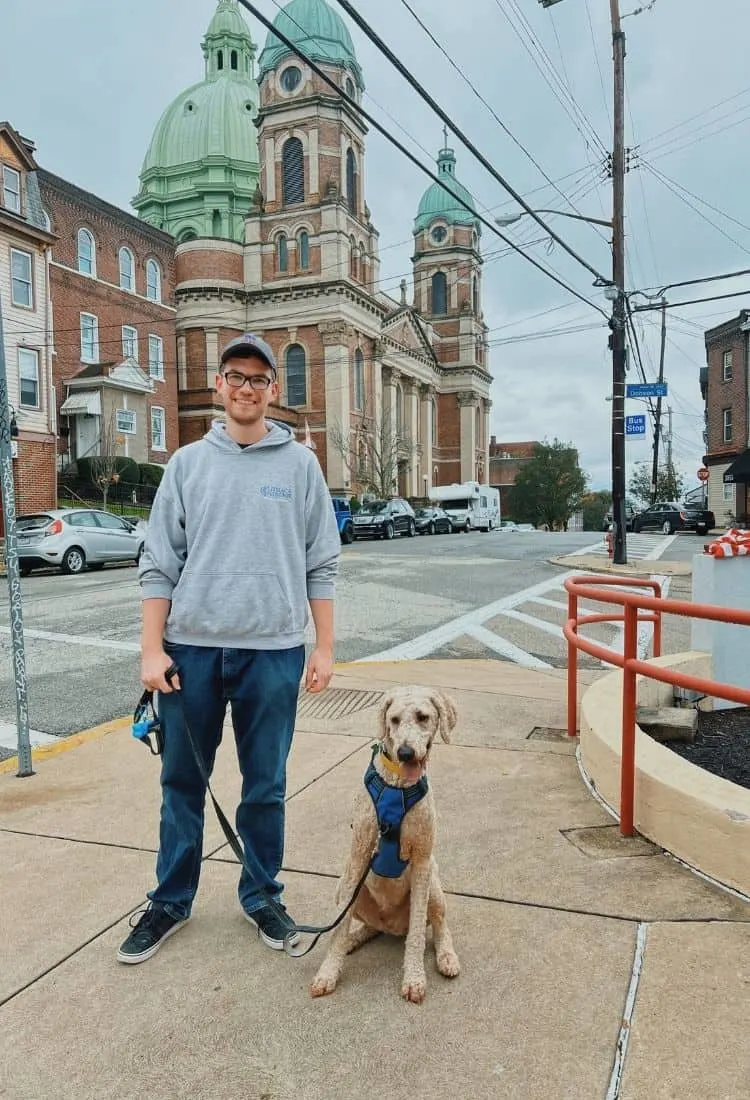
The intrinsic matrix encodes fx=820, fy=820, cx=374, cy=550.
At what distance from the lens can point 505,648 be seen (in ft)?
32.1

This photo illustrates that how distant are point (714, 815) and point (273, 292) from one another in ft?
179

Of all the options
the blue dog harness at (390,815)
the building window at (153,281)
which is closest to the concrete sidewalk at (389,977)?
the blue dog harness at (390,815)

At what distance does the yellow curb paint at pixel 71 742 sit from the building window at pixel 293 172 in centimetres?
5480

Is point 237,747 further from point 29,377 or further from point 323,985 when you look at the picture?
point 29,377

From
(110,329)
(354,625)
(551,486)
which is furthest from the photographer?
(551,486)

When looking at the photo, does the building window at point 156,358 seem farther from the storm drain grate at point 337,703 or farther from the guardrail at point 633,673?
the guardrail at point 633,673

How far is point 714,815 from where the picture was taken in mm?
3316

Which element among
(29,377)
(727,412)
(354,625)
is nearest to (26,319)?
(29,377)

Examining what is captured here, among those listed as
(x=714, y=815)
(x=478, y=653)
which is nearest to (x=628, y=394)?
(x=478, y=653)

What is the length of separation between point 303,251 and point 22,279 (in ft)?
97.2

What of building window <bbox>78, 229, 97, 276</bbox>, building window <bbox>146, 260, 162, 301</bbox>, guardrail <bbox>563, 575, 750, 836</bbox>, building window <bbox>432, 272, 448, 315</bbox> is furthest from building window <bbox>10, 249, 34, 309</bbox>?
building window <bbox>432, 272, 448, 315</bbox>

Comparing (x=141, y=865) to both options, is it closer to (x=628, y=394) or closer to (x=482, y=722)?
(x=482, y=722)

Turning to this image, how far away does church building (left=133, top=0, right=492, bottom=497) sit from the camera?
174 feet

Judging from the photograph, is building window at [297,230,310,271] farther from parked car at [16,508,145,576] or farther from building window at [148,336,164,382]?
parked car at [16,508,145,576]
